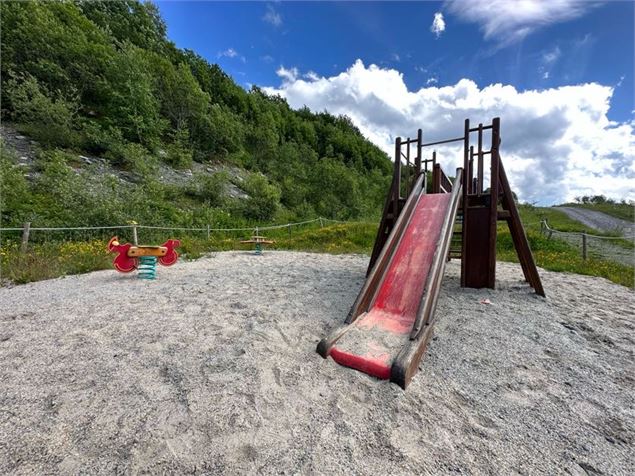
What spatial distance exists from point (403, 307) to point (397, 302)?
11 centimetres

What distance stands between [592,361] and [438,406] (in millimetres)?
1916

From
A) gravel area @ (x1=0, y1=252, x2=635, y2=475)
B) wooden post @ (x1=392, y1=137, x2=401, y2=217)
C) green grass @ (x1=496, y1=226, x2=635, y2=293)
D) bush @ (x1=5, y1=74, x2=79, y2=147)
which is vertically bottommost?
gravel area @ (x1=0, y1=252, x2=635, y2=475)

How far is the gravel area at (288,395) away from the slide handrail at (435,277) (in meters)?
0.34

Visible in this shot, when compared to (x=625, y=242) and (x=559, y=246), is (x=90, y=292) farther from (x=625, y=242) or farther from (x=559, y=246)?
(x=625, y=242)

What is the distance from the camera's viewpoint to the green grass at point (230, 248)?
18.5 ft

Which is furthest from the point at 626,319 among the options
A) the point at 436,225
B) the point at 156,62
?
the point at 156,62

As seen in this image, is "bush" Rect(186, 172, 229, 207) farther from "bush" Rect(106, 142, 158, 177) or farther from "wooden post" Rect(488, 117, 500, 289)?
"wooden post" Rect(488, 117, 500, 289)

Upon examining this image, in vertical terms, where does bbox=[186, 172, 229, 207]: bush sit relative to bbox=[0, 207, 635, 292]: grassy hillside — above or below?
above

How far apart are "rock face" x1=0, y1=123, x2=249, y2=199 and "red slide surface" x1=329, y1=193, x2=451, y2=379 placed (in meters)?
12.9

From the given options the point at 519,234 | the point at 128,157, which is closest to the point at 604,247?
the point at 519,234

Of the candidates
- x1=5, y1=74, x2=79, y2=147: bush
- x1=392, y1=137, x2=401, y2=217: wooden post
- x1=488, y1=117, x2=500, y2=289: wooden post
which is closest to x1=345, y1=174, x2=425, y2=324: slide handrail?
x1=392, y1=137, x2=401, y2=217: wooden post

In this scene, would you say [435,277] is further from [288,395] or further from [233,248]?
[233,248]

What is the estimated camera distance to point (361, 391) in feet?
6.97

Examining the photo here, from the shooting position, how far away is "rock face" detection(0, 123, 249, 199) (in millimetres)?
11259
